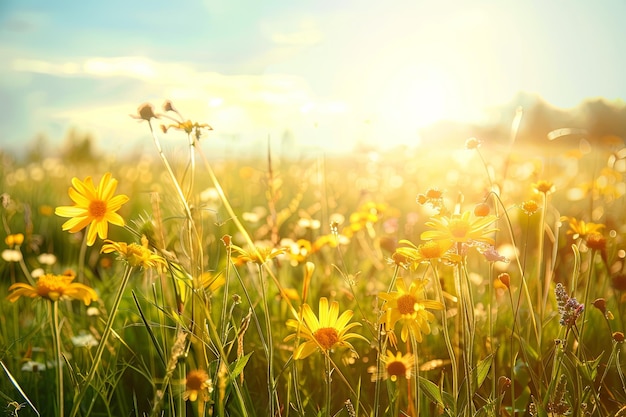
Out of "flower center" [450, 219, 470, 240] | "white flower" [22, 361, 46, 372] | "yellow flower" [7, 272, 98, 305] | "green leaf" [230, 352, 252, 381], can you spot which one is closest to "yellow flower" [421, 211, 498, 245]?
"flower center" [450, 219, 470, 240]

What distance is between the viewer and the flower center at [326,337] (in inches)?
43.7

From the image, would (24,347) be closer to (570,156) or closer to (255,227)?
(255,227)

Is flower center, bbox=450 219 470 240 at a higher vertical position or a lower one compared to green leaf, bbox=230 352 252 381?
higher

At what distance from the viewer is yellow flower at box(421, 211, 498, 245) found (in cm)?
103

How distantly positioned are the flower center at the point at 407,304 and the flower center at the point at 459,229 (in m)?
0.12

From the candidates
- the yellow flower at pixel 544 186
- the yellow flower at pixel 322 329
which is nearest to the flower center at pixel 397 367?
the yellow flower at pixel 322 329

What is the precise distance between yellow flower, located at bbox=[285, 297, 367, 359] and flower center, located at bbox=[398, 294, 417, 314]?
9 centimetres

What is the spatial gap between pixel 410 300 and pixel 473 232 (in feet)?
0.48

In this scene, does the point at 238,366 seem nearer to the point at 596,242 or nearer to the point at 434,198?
the point at 434,198

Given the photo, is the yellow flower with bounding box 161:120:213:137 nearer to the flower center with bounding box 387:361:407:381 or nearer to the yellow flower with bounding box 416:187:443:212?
the yellow flower with bounding box 416:187:443:212

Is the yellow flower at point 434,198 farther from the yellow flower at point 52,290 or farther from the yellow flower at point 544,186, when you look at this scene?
the yellow flower at point 52,290

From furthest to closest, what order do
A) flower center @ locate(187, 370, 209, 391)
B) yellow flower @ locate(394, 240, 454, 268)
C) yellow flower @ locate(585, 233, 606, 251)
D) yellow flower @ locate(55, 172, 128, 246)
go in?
yellow flower @ locate(585, 233, 606, 251) < yellow flower @ locate(55, 172, 128, 246) < yellow flower @ locate(394, 240, 454, 268) < flower center @ locate(187, 370, 209, 391)

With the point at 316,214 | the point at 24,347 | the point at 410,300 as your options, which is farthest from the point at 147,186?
the point at 410,300

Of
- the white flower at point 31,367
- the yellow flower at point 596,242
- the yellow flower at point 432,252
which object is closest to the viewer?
the yellow flower at point 432,252
